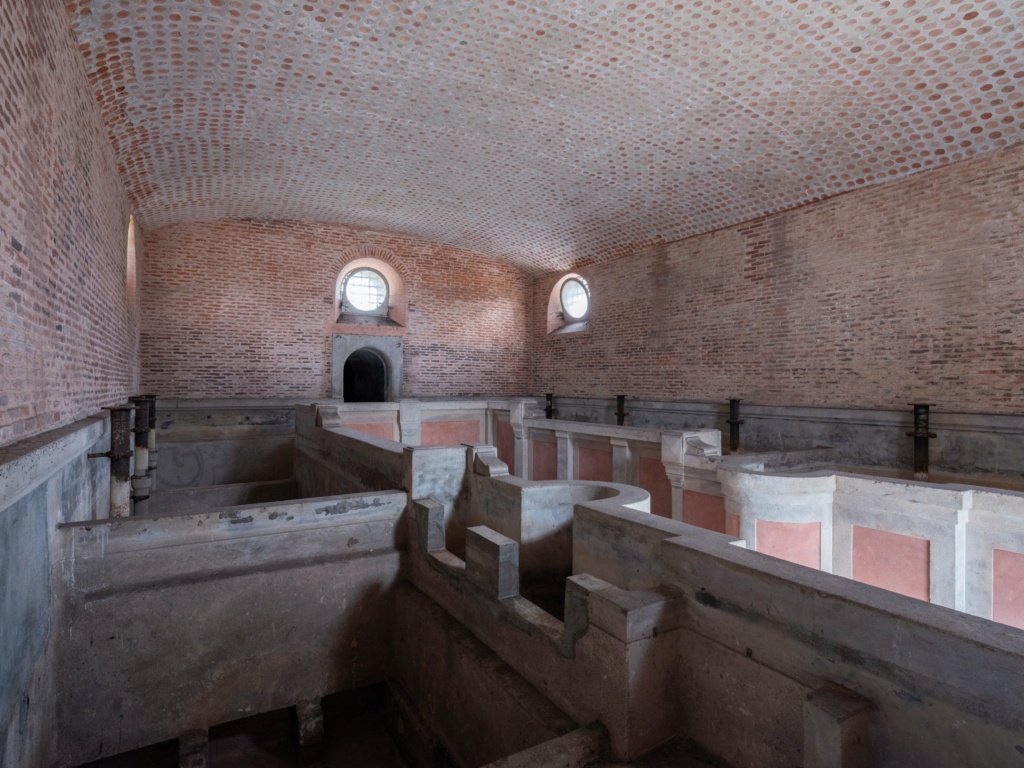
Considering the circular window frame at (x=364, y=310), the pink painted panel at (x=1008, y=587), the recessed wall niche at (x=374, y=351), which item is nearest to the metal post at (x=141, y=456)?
the recessed wall niche at (x=374, y=351)

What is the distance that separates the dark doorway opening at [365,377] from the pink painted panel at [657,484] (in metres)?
7.54

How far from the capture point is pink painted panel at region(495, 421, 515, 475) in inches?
442

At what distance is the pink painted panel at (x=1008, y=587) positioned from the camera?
184 inches

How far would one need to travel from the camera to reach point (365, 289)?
13.8 m

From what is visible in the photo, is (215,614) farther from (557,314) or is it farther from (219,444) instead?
(557,314)

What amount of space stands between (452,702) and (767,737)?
228 centimetres

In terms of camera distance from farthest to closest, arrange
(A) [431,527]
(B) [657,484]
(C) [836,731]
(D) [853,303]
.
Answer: (D) [853,303], (B) [657,484], (A) [431,527], (C) [836,731]

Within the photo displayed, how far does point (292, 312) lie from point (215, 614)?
9308 millimetres

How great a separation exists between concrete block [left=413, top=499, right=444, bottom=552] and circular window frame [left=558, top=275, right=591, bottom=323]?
933cm

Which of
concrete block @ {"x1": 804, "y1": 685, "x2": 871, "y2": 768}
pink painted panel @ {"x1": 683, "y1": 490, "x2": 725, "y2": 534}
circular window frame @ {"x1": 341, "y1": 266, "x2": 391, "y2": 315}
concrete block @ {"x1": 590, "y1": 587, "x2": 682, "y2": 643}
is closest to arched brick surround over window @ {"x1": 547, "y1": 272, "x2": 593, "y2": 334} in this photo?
circular window frame @ {"x1": 341, "y1": 266, "x2": 391, "y2": 315}

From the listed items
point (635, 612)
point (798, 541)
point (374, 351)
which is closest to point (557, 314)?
point (374, 351)

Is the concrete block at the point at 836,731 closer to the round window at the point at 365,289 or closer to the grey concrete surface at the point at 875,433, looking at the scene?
the grey concrete surface at the point at 875,433

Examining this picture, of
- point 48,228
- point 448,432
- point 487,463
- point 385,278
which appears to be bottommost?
point 448,432

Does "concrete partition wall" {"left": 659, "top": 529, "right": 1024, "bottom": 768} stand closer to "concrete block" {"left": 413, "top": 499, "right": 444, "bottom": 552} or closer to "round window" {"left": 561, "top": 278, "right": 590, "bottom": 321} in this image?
"concrete block" {"left": 413, "top": 499, "right": 444, "bottom": 552}
